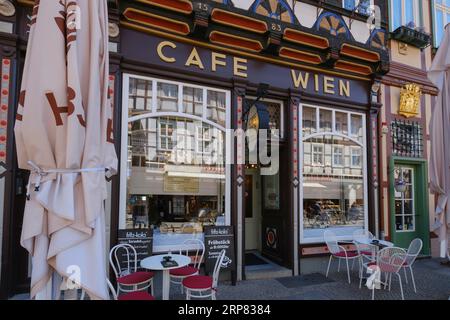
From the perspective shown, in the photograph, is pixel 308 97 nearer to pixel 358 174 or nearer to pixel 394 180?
pixel 358 174

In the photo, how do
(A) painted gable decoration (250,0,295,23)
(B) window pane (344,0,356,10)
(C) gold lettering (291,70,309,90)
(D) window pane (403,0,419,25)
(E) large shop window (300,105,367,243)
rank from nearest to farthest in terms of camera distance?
(A) painted gable decoration (250,0,295,23)
(C) gold lettering (291,70,309,90)
(E) large shop window (300,105,367,243)
(B) window pane (344,0,356,10)
(D) window pane (403,0,419,25)

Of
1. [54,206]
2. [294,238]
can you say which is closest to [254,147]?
[294,238]

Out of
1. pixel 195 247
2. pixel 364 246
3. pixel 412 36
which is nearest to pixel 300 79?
pixel 412 36

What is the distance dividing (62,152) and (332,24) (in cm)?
661

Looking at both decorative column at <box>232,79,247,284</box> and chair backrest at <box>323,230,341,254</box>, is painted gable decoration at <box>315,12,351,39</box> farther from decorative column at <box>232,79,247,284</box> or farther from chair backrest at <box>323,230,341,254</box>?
chair backrest at <box>323,230,341,254</box>

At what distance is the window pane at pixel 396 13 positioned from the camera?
7.82 m

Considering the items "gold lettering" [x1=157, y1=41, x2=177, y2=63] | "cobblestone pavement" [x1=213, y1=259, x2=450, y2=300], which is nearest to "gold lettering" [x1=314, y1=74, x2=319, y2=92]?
"gold lettering" [x1=157, y1=41, x2=177, y2=63]

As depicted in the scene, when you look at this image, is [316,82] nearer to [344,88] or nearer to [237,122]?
[344,88]

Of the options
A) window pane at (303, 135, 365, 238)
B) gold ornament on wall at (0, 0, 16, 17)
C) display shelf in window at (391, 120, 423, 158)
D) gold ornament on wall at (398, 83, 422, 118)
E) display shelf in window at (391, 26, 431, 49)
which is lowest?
window pane at (303, 135, 365, 238)

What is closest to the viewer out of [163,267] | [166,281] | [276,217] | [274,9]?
[163,267]

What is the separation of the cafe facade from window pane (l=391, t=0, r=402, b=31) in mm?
626

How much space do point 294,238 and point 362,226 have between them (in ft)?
6.58

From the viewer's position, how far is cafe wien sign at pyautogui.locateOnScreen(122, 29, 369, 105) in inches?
201

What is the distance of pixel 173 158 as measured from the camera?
546 centimetres
